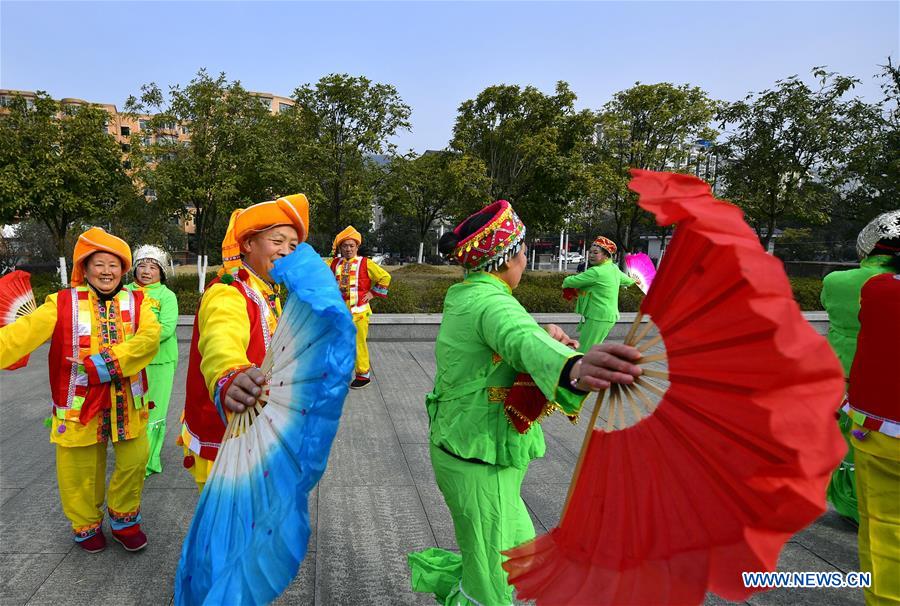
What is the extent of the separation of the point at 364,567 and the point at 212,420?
1.40m

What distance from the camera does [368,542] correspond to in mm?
3406

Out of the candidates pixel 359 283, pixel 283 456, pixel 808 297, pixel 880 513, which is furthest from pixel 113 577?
pixel 808 297

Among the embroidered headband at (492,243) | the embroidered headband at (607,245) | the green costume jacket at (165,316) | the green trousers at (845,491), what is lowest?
the green trousers at (845,491)

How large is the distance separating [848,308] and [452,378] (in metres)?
3.47

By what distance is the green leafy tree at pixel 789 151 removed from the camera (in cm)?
1498

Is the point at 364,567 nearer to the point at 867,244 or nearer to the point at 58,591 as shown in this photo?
the point at 58,591

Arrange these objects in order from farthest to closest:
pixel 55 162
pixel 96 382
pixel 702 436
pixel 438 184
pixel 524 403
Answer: pixel 438 184
pixel 55 162
pixel 96 382
pixel 524 403
pixel 702 436

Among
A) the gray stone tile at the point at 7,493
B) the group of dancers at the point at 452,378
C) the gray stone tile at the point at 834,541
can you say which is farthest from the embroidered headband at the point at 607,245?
the gray stone tile at the point at 7,493

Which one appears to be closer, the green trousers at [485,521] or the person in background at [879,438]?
the green trousers at [485,521]

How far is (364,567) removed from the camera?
313 cm

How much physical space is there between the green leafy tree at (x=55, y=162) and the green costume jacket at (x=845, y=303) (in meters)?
16.4

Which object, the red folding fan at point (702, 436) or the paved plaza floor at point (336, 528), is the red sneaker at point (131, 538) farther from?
the red folding fan at point (702, 436)

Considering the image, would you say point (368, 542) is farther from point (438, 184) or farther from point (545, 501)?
point (438, 184)

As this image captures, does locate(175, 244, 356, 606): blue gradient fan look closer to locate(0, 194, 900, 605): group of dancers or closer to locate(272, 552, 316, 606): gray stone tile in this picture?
locate(0, 194, 900, 605): group of dancers
